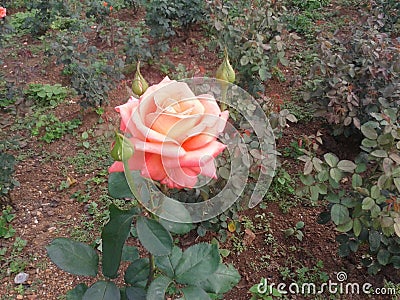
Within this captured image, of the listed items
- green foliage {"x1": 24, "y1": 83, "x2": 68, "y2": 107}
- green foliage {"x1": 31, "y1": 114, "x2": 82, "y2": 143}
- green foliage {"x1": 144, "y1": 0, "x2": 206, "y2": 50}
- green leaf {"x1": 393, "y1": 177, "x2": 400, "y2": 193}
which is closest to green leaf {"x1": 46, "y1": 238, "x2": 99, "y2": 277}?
green leaf {"x1": 393, "y1": 177, "x2": 400, "y2": 193}

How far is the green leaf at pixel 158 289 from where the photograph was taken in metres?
1.04

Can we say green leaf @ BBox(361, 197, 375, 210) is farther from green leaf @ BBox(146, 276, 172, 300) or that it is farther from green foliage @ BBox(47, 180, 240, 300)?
green leaf @ BBox(146, 276, 172, 300)

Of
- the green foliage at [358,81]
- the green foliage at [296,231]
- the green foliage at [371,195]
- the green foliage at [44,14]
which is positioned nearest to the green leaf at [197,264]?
the green foliage at [371,195]

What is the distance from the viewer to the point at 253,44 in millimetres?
2586

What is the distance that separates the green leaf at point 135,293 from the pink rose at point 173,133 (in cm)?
49

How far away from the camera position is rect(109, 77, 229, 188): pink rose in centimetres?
79

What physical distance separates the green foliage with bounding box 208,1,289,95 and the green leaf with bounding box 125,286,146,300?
170cm

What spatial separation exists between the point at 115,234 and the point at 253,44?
1.84 metres

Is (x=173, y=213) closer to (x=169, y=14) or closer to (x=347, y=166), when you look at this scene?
(x=347, y=166)

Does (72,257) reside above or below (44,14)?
above

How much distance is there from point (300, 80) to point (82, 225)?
70.0 inches

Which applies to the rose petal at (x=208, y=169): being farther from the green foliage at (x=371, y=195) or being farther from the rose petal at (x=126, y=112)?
the green foliage at (x=371, y=195)

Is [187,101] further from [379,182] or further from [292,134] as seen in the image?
[292,134]

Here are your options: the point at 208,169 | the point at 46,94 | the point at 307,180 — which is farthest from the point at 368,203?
the point at 46,94
